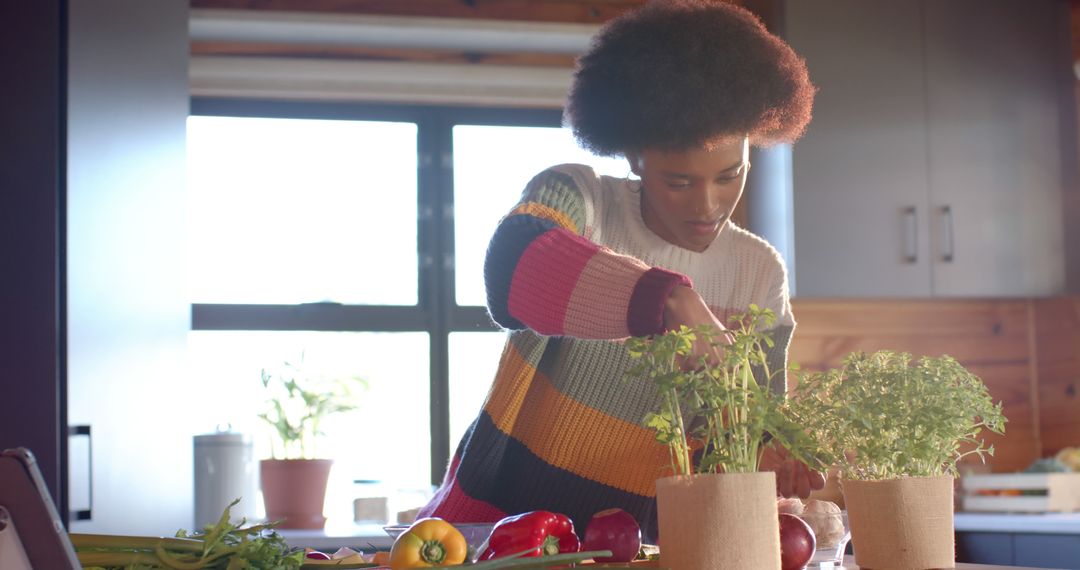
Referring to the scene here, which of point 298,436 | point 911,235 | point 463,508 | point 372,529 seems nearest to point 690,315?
point 463,508

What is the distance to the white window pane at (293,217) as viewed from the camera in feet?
13.1

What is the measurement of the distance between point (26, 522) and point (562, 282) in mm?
640

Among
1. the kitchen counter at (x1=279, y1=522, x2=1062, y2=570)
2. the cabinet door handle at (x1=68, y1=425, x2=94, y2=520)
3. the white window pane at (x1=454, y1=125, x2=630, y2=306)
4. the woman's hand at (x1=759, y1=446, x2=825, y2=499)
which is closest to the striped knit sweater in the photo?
the woman's hand at (x1=759, y1=446, x2=825, y2=499)

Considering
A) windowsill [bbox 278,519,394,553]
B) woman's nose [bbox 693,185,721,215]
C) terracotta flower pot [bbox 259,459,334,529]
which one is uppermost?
woman's nose [bbox 693,185,721,215]

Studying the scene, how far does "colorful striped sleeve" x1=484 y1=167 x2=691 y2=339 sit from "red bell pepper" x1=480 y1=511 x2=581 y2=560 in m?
0.21

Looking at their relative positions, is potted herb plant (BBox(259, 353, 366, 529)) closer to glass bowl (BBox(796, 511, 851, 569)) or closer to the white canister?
the white canister

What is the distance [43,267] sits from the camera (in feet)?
6.48

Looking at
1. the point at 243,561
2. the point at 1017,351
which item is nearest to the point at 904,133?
the point at 1017,351

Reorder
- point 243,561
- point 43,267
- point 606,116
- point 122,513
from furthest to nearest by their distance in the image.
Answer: point 122,513 < point 43,267 < point 606,116 < point 243,561

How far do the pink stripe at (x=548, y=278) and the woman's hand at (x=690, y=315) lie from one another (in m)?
0.14

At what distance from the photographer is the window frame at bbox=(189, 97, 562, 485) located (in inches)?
156

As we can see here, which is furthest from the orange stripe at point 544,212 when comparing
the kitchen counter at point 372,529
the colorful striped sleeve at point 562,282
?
the kitchen counter at point 372,529

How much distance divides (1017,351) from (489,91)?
1.92 m

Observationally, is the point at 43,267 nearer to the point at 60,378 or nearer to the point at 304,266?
the point at 60,378
